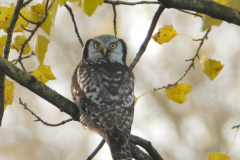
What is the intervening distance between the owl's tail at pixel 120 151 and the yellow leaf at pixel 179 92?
0.86m

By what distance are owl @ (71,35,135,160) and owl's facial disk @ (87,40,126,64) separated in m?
0.10

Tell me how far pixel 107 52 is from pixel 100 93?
121 centimetres

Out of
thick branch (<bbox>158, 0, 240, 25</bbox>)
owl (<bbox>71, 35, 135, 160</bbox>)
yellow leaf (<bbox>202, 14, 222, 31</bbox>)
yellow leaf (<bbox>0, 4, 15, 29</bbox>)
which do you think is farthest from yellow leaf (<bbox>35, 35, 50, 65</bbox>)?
yellow leaf (<bbox>202, 14, 222, 31</bbox>)

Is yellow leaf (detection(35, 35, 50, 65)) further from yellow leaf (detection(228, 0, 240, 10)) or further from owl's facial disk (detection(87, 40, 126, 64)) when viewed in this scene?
owl's facial disk (detection(87, 40, 126, 64))

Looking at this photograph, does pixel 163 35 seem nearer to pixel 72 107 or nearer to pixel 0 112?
pixel 72 107

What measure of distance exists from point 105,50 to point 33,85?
1965 mm

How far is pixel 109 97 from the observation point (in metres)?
3.47

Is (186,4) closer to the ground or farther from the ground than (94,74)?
closer to the ground

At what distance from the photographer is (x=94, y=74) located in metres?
3.80

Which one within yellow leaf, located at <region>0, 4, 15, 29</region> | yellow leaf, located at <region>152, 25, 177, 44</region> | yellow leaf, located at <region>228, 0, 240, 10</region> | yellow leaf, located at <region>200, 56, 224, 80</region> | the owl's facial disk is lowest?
yellow leaf, located at <region>228, 0, 240, 10</region>

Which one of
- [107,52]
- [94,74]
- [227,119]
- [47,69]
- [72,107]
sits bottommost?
[72,107]

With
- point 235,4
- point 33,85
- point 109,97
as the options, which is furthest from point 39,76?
point 235,4

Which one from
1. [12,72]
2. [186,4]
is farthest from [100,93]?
[186,4]

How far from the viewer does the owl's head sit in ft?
15.0
